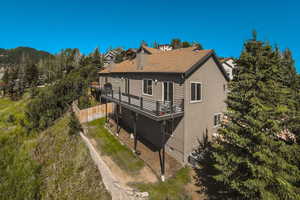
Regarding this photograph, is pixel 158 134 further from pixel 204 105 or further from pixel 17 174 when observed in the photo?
pixel 17 174

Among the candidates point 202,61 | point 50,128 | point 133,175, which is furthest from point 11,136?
point 202,61

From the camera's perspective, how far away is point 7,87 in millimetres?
47719

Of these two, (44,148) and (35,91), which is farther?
(35,91)

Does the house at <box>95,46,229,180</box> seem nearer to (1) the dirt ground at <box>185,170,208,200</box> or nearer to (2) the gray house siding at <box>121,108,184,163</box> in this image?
(2) the gray house siding at <box>121,108,184,163</box>

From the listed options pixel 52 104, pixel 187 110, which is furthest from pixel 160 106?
pixel 52 104

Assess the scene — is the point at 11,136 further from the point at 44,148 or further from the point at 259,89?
the point at 259,89

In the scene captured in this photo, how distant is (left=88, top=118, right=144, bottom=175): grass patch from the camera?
1092cm

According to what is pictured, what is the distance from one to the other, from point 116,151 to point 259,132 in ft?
34.1

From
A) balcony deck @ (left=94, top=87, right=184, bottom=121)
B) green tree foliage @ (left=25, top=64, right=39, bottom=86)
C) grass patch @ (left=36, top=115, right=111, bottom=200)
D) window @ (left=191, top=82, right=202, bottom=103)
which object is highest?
green tree foliage @ (left=25, top=64, right=39, bottom=86)

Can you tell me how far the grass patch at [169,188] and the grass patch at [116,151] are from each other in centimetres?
158

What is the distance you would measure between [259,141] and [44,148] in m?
20.8

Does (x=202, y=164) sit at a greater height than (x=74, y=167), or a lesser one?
greater

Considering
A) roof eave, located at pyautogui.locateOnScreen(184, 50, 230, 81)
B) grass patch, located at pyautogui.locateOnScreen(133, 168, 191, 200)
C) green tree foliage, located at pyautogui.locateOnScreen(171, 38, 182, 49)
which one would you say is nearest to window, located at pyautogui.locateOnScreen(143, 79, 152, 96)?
roof eave, located at pyautogui.locateOnScreen(184, 50, 230, 81)

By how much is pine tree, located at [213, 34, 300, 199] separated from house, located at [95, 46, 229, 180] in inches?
143
